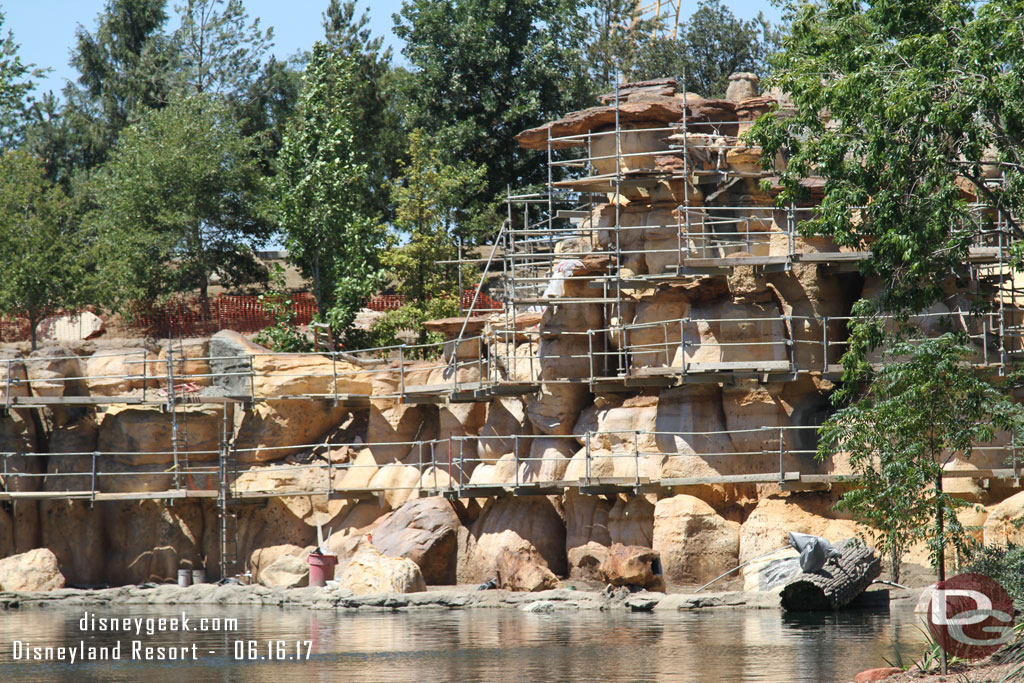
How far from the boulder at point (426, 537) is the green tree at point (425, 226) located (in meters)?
10.3

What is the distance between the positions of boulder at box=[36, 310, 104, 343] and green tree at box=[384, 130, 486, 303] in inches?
437

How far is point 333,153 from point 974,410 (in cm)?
3029

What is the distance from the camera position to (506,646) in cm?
2248

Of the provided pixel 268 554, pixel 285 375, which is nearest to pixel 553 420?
pixel 285 375

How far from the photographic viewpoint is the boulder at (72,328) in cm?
4806

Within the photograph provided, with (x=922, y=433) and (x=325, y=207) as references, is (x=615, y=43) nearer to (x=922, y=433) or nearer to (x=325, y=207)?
(x=325, y=207)

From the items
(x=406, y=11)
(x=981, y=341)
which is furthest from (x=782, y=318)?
(x=406, y=11)

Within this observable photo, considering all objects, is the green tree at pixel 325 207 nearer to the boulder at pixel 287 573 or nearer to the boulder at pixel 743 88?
the boulder at pixel 287 573

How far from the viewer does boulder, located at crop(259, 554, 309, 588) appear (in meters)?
34.1

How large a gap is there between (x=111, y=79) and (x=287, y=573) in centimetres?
3239

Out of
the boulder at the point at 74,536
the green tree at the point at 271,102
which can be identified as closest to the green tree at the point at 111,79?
the green tree at the point at 271,102

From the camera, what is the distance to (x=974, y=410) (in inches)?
698

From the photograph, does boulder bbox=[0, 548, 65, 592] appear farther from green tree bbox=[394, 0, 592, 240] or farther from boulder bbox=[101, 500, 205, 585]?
green tree bbox=[394, 0, 592, 240]

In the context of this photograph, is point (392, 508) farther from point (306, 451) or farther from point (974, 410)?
point (974, 410)
